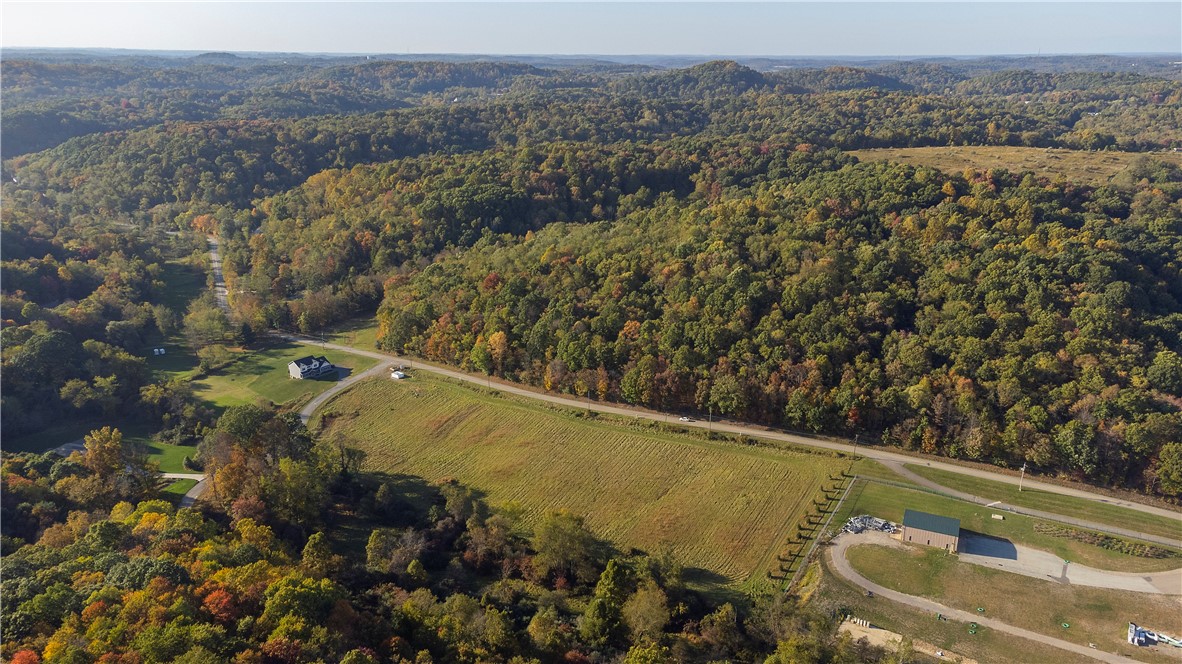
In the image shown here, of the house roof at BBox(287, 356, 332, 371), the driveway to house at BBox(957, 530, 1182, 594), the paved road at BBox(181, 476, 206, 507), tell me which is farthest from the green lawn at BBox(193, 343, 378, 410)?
the driveway to house at BBox(957, 530, 1182, 594)

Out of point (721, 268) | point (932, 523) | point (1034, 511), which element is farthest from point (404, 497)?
point (1034, 511)

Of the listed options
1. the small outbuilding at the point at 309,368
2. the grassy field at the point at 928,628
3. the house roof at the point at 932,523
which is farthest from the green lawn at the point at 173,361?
the house roof at the point at 932,523

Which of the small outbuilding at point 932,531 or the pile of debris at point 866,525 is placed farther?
the pile of debris at point 866,525

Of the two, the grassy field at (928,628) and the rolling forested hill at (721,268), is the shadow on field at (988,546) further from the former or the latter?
the rolling forested hill at (721,268)

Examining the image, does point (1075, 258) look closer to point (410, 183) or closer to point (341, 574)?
point (341, 574)

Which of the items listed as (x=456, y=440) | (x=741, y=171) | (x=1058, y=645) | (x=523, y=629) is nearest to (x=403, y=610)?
(x=523, y=629)

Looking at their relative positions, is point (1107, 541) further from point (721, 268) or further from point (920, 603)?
point (721, 268)
